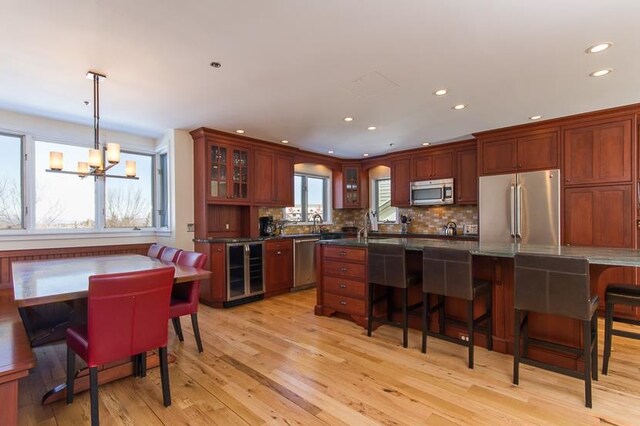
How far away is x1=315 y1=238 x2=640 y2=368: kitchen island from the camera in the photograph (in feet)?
7.97

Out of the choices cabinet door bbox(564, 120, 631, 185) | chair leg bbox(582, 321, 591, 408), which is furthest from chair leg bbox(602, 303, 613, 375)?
cabinet door bbox(564, 120, 631, 185)

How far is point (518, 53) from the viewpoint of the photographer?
244cm

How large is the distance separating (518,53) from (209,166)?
3.84 meters

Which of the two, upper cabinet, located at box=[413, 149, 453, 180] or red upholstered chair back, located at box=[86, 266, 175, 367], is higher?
upper cabinet, located at box=[413, 149, 453, 180]

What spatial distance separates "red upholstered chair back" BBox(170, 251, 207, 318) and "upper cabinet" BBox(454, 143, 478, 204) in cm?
420

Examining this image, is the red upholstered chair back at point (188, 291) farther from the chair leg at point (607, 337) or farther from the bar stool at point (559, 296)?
the chair leg at point (607, 337)

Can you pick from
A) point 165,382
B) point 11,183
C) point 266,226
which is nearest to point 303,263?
point 266,226

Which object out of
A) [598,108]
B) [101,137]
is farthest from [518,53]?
[101,137]

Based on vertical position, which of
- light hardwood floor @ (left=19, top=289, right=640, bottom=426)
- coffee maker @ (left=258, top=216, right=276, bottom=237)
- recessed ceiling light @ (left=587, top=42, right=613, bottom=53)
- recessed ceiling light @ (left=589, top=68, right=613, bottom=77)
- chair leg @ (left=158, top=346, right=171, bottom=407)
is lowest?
light hardwood floor @ (left=19, top=289, right=640, bottom=426)

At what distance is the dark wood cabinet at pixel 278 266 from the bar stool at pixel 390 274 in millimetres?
2048

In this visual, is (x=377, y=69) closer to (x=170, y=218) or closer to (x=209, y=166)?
(x=209, y=166)

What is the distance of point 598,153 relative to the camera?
3893mm

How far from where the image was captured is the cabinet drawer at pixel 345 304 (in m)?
3.53

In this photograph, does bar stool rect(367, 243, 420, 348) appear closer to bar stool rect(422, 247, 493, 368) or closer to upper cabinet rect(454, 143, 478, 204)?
bar stool rect(422, 247, 493, 368)
